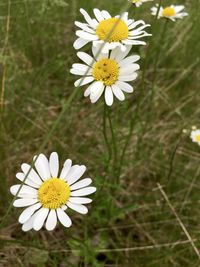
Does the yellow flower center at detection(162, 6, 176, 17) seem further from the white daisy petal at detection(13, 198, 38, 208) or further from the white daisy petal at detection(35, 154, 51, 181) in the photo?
the white daisy petal at detection(13, 198, 38, 208)

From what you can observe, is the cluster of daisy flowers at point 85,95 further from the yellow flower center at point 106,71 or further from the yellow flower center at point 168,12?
the yellow flower center at point 168,12

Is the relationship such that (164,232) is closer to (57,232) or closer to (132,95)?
(57,232)

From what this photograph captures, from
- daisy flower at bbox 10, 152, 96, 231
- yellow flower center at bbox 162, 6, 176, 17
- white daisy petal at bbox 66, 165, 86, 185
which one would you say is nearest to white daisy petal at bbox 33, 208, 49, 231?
daisy flower at bbox 10, 152, 96, 231

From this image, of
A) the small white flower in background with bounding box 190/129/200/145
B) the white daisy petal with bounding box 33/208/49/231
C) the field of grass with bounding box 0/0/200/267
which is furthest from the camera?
the small white flower in background with bounding box 190/129/200/145

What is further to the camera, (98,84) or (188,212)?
(188,212)

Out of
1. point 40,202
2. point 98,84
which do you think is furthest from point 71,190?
point 98,84

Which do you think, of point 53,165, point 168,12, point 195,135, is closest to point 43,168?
point 53,165
